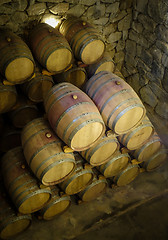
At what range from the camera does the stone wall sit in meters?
4.38

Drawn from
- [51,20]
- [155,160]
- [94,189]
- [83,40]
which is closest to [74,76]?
[83,40]

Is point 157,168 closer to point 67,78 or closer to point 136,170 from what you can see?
point 136,170

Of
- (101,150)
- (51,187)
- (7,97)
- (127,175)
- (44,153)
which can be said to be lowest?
(127,175)

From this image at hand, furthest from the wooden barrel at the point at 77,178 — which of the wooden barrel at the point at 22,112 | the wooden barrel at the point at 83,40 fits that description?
the wooden barrel at the point at 83,40

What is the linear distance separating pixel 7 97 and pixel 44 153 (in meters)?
1.11

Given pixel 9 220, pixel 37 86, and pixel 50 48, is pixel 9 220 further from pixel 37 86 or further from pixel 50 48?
pixel 50 48

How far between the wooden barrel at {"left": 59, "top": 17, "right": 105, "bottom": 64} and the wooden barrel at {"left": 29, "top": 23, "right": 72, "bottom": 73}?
0.25m

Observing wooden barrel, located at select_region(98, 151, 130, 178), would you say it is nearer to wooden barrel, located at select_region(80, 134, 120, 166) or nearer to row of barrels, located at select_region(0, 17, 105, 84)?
wooden barrel, located at select_region(80, 134, 120, 166)

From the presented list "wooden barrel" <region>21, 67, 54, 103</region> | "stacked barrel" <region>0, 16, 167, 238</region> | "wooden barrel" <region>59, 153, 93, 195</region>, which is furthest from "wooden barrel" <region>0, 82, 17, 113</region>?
"wooden barrel" <region>59, 153, 93, 195</region>

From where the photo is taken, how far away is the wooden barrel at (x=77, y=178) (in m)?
3.95

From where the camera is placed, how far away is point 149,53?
4.83 m

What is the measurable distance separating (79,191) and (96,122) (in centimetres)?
158

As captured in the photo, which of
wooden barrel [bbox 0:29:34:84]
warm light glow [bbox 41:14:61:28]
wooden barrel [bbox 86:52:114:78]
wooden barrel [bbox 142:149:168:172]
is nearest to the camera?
wooden barrel [bbox 0:29:34:84]

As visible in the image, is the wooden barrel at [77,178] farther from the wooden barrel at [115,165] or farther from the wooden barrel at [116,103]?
the wooden barrel at [116,103]
